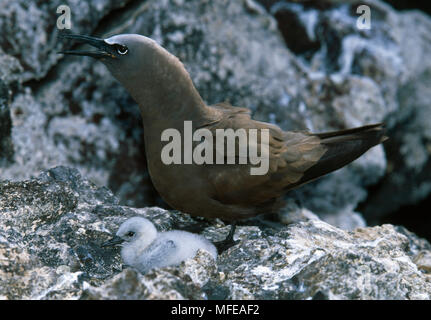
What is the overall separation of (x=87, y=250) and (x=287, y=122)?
10.6 ft

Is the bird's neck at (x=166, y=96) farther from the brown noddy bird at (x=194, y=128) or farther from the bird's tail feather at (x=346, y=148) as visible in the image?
the bird's tail feather at (x=346, y=148)

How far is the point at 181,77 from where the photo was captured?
196 inches

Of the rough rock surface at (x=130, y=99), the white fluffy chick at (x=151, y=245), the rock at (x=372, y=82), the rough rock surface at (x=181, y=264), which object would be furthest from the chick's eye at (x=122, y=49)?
the rock at (x=372, y=82)

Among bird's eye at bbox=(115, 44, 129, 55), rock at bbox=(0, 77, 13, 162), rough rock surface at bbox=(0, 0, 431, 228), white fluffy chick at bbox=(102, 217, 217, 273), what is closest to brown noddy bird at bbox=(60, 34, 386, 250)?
bird's eye at bbox=(115, 44, 129, 55)

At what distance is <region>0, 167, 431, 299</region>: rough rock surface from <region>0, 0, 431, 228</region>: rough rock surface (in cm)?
166

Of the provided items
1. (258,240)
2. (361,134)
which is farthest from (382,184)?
(258,240)

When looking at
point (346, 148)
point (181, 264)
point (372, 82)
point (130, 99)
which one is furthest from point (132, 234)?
point (372, 82)

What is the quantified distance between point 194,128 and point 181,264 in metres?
1.49

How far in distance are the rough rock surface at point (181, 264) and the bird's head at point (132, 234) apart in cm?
14

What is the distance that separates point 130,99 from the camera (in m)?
7.12

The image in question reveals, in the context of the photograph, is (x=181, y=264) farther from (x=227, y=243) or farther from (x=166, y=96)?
(x=166, y=96)

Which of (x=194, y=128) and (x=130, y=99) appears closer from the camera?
(x=194, y=128)
